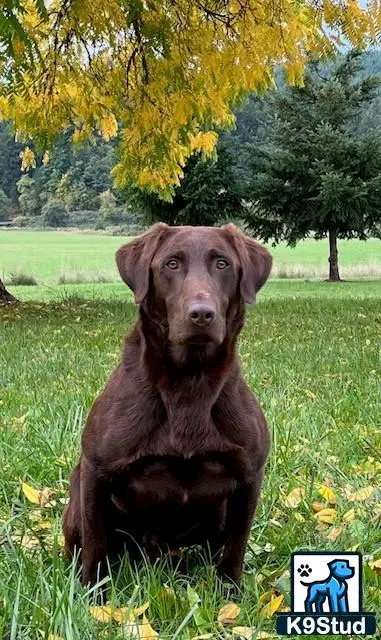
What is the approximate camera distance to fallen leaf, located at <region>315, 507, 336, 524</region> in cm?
333

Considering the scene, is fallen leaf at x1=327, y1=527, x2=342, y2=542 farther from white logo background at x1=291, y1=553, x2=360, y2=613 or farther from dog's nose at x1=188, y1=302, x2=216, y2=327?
dog's nose at x1=188, y1=302, x2=216, y2=327

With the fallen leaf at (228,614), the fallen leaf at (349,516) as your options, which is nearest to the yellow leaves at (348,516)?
the fallen leaf at (349,516)

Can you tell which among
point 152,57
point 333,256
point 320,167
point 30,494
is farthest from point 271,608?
point 333,256

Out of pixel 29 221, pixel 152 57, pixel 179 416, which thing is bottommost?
pixel 179 416

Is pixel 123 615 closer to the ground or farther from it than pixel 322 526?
farther from it

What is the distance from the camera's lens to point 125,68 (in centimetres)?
969

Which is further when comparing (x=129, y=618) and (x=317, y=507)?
(x=317, y=507)

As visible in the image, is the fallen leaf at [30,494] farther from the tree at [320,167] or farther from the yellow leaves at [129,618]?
the tree at [320,167]

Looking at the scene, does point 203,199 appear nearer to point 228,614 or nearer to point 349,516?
point 349,516

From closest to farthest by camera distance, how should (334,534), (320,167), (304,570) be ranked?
(304,570) < (334,534) < (320,167)

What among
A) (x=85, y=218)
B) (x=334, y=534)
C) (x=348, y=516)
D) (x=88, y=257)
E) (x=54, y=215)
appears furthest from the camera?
(x=54, y=215)

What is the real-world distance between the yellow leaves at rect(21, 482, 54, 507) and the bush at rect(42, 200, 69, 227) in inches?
2278

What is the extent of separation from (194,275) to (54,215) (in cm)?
6081

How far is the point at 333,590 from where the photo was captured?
7.27ft
